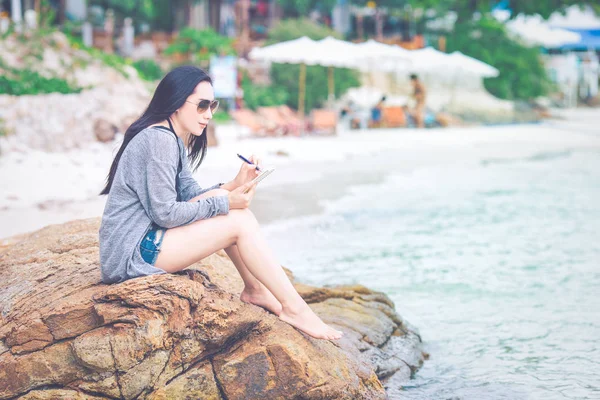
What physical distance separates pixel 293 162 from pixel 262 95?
25.1 ft

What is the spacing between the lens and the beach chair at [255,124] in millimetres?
18442

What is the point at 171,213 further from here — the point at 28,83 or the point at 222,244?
the point at 28,83

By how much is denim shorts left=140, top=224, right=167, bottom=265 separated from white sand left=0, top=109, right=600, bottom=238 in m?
0.62

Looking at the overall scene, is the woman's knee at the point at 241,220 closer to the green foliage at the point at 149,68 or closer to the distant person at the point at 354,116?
the distant person at the point at 354,116

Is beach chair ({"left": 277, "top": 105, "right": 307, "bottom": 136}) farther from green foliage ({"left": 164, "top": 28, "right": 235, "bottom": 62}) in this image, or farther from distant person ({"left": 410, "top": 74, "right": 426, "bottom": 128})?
distant person ({"left": 410, "top": 74, "right": 426, "bottom": 128})

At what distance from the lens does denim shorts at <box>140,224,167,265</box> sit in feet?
11.9

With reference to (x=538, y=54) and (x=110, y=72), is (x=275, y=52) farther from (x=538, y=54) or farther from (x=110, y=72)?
(x=538, y=54)

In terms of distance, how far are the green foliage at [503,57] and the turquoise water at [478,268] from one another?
14.7 meters

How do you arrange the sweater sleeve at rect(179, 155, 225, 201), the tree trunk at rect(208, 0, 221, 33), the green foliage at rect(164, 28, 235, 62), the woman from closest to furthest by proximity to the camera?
1. the woman
2. the sweater sleeve at rect(179, 155, 225, 201)
3. the green foliage at rect(164, 28, 235, 62)
4. the tree trunk at rect(208, 0, 221, 33)

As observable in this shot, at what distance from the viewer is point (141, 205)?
3.65m

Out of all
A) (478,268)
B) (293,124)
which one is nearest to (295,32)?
(293,124)

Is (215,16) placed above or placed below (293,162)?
above

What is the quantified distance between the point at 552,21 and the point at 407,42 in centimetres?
928

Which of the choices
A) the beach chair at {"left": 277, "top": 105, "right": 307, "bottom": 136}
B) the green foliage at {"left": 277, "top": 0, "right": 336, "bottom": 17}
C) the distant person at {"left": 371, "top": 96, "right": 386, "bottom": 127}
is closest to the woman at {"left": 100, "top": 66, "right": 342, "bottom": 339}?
the beach chair at {"left": 277, "top": 105, "right": 307, "bottom": 136}
